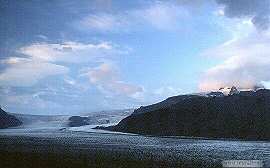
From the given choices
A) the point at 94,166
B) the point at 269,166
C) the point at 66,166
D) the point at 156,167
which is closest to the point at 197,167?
the point at 156,167

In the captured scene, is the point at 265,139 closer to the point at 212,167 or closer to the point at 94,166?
the point at 212,167

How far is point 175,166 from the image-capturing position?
238ft

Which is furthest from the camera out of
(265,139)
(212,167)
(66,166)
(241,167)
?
(265,139)

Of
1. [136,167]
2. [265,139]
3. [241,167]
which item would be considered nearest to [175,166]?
[136,167]

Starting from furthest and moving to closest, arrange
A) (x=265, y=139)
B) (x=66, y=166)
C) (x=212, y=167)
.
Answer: (x=265, y=139) → (x=212, y=167) → (x=66, y=166)

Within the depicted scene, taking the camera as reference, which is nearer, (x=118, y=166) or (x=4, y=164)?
(x=4, y=164)

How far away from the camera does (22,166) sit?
63281 millimetres

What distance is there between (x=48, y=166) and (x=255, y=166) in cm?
4035

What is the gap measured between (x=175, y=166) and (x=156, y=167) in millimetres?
4818

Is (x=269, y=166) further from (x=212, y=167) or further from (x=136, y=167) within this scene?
(x=136, y=167)

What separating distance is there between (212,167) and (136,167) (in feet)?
51.1

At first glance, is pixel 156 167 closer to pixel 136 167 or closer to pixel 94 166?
pixel 136 167

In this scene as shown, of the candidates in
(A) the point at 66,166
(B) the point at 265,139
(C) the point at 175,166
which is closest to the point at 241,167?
(C) the point at 175,166

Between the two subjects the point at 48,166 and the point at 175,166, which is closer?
the point at 48,166
